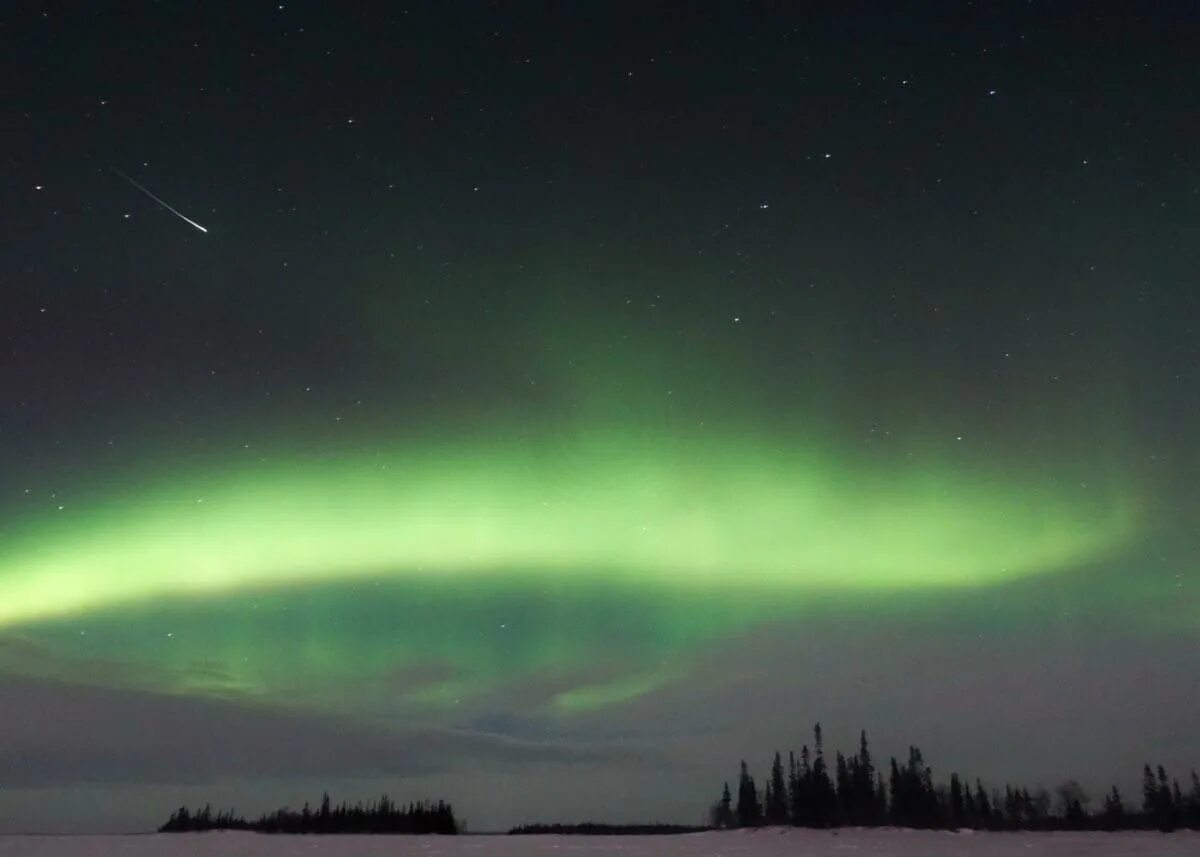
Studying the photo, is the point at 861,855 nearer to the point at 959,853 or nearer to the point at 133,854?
the point at 959,853

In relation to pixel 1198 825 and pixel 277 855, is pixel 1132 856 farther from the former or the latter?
pixel 1198 825

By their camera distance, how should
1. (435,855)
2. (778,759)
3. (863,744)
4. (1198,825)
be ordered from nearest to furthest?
(435,855)
(1198,825)
(778,759)
(863,744)

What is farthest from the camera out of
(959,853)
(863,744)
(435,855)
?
(863,744)

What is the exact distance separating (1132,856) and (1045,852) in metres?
10.7

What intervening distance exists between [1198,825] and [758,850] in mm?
103277

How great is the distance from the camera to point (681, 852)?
1896 inches

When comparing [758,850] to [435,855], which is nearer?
[435,855]

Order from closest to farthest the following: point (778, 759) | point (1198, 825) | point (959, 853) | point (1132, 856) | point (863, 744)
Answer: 1. point (1132, 856)
2. point (959, 853)
3. point (1198, 825)
4. point (778, 759)
5. point (863, 744)

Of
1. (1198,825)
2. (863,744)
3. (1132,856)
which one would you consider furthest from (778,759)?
(1132,856)

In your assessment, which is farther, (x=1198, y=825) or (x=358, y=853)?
(x=1198, y=825)

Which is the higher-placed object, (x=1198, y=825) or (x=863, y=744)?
(x=863, y=744)

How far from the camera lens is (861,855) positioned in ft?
147

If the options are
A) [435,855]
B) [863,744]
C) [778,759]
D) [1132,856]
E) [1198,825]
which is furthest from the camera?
[863,744]

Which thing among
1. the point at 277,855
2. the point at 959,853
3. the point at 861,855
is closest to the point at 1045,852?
the point at 959,853
